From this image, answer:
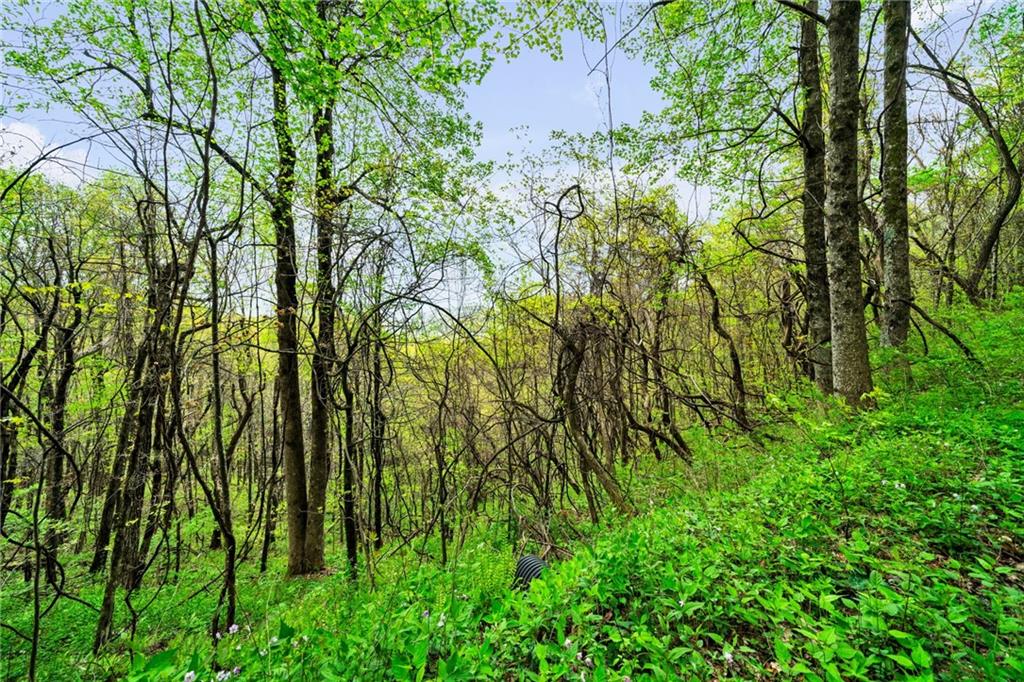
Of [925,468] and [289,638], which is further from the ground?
[925,468]

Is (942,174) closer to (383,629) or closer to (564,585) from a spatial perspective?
(564,585)

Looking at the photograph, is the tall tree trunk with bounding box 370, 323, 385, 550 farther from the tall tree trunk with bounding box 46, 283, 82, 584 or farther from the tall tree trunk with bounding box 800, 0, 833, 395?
the tall tree trunk with bounding box 800, 0, 833, 395

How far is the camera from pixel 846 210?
4.48 m

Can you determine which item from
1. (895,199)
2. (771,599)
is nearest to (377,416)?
(771,599)

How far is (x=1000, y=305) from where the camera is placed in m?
6.80

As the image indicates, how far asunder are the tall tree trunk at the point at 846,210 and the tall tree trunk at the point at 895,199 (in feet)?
5.51

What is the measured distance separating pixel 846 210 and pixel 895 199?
1957 millimetres

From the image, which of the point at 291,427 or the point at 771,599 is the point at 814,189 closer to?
the point at 771,599

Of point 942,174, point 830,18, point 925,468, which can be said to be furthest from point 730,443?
point 942,174

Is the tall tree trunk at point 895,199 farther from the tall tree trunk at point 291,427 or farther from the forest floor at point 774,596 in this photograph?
the tall tree trunk at point 291,427

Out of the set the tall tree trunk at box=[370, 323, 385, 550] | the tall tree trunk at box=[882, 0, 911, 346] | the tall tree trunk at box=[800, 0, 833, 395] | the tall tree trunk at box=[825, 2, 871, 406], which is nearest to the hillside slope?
the tall tree trunk at box=[825, 2, 871, 406]

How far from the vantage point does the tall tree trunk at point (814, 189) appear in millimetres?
6078

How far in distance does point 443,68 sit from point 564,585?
17.2ft

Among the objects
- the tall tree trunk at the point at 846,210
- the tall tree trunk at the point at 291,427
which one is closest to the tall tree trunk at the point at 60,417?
the tall tree trunk at the point at 291,427
